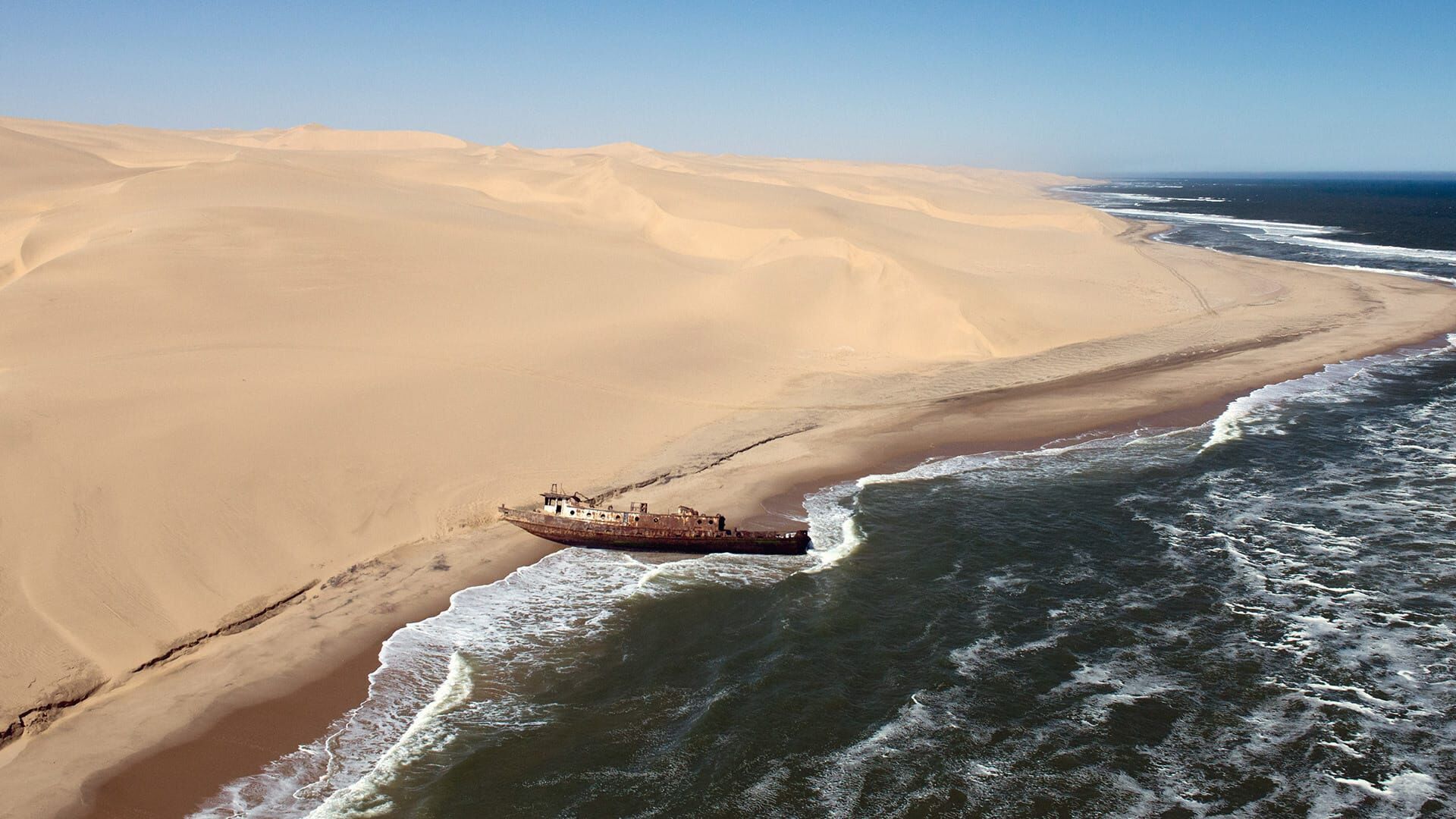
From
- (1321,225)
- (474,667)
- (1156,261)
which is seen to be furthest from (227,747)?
(1321,225)

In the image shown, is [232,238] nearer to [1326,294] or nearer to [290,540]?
[290,540]

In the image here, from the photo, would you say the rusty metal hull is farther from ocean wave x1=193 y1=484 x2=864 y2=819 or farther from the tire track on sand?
the tire track on sand

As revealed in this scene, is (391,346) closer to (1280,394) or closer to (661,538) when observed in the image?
(661,538)

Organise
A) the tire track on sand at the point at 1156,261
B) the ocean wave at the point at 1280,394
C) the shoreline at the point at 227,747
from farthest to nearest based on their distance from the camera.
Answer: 1. the tire track on sand at the point at 1156,261
2. the ocean wave at the point at 1280,394
3. the shoreline at the point at 227,747

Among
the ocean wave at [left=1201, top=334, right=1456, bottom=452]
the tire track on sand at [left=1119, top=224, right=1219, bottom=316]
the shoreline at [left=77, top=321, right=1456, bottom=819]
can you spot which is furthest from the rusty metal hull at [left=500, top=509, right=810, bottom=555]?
the tire track on sand at [left=1119, top=224, right=1219, bottom=316]

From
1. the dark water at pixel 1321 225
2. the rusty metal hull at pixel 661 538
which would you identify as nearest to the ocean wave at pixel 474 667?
the rusty metal hull at pixel 661 538

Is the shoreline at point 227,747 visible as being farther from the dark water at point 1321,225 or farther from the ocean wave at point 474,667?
the dark water at point 1321,225

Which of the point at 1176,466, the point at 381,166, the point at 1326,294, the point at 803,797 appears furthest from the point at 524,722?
the point at 381,166
